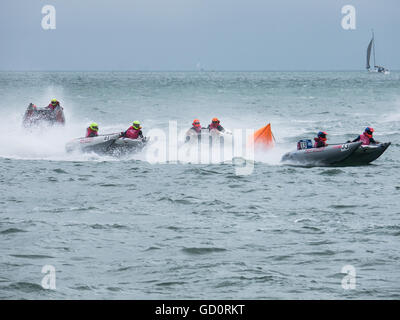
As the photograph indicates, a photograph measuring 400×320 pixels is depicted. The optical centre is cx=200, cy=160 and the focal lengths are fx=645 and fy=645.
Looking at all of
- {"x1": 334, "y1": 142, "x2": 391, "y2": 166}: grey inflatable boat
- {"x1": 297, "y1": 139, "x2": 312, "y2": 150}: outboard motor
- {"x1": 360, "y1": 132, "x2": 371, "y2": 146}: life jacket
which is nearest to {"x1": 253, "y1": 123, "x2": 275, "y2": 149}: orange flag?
{"x1": 297, "y1": 139, "x2": 312, "y2": 150}: outboard motor

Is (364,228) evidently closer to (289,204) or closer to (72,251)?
(289,204)

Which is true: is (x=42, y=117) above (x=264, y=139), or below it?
above

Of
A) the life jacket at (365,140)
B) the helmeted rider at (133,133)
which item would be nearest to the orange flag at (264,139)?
the life jacket at (365,140)

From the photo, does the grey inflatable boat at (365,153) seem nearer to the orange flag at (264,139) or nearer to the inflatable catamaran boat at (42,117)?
the orange flag at (264,139)

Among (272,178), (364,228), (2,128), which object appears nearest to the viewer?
(364,228)

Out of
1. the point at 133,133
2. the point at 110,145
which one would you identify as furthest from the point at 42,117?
the point at 133,133

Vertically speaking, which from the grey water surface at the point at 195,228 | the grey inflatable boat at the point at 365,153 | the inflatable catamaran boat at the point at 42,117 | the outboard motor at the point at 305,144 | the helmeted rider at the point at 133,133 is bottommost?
the grey water surface at the point at 195,228

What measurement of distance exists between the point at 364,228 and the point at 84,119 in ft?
107

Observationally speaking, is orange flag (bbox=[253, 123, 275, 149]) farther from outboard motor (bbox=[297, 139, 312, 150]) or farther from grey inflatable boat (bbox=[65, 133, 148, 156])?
grey inflatable boat (bbox=[65, 133, 148, 156])

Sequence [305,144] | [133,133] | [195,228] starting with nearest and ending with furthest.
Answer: [195,228], [305,144], [133,133]

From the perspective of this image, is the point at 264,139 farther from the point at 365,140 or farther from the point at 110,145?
the point at 110,145

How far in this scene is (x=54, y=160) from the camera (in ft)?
74.1

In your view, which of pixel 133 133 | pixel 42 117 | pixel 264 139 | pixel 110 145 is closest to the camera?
pixel 110 145
